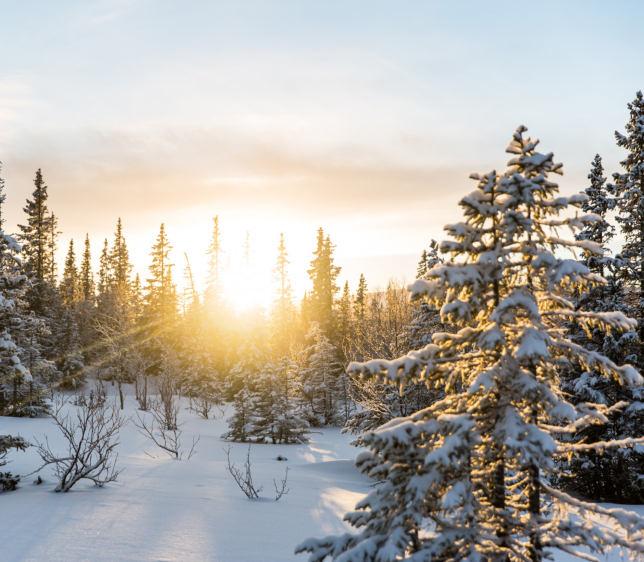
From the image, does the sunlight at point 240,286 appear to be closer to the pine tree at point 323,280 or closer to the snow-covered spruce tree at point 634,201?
the pine tree at point 323,280

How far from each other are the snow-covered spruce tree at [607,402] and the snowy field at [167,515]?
55.7 inches

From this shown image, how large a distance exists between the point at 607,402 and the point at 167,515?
1513cm

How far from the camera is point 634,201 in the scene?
19.2m

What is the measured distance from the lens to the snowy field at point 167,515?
30.6 feet

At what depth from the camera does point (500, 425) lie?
523cm

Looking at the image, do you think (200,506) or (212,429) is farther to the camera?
(212,429)

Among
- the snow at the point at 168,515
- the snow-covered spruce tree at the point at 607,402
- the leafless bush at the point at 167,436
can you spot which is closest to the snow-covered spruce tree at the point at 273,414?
the leafless bush at the point at 167,436

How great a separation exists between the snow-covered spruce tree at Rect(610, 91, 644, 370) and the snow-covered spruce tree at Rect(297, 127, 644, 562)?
15.3m

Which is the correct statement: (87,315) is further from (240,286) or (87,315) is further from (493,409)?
(493,409)

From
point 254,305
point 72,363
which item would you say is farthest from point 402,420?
point 72,363

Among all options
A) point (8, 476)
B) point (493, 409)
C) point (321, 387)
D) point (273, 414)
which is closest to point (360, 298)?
point (321, 387)

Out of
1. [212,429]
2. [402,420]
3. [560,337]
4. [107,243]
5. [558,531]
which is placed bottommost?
[212,429]

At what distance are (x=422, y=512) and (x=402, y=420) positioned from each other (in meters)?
1.01

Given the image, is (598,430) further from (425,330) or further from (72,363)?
(72,363)
